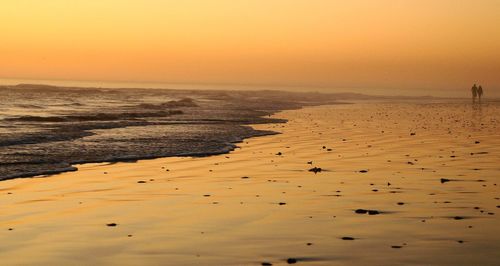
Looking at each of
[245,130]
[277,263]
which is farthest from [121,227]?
[245,130]

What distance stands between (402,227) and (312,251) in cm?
231

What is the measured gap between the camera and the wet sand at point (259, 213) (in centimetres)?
934

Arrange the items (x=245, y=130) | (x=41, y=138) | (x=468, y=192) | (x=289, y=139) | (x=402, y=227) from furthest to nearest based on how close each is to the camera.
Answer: (x=245, y=130) < (x=289, y=139) < (x=41, y=138) < (x=468, y=192) < (x=402, y=227)

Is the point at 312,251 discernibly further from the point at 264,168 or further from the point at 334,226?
the point at 264,168

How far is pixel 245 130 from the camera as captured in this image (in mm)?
36500

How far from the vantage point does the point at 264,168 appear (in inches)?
757

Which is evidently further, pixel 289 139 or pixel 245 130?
pixel 245 130

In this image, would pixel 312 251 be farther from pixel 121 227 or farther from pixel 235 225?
pixel 121 227

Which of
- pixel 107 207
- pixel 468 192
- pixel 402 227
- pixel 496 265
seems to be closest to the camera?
pixel 496 265

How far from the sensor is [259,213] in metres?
12.4

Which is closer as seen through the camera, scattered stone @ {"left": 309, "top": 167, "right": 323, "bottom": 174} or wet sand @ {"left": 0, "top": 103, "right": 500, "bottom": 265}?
wet sand @ {"left": 0, "top": 103, "right": 500, "bottom": 265}

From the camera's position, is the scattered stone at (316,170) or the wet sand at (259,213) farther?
the scattered stone at (316,170)

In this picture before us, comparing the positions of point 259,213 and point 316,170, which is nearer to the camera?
point 259,213

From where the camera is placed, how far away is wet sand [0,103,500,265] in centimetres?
934
